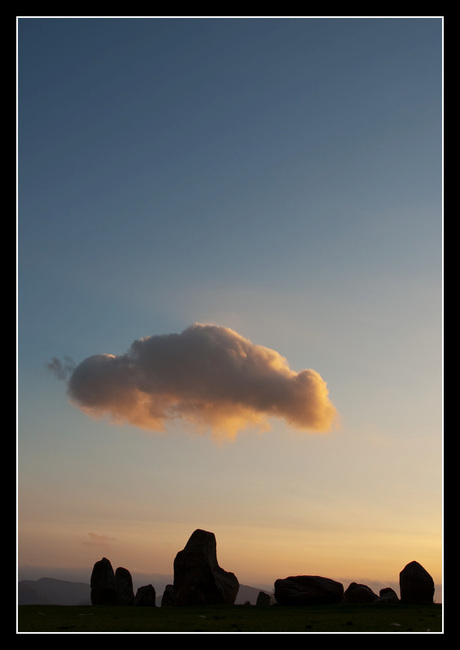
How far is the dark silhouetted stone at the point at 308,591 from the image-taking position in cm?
4288

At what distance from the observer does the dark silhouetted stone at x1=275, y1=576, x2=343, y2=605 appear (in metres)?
42.9

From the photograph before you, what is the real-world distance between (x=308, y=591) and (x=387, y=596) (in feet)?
28.1

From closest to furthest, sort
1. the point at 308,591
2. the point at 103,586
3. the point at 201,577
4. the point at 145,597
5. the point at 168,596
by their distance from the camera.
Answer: the point at 308,591 → the point at 201,577 → the point at 168,596 → the point at 103,586 → the point at 145,597

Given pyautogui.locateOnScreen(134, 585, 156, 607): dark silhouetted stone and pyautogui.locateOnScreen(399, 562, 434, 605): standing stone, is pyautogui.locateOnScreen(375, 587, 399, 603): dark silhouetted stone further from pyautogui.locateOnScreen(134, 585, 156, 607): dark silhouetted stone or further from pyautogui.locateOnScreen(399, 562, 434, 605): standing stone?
pyautogui.locateOnScreen(134, 585, 156, 607): dark silhouetted stone

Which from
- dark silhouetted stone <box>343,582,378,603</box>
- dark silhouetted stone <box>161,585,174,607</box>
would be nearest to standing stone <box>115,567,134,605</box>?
dark silhouetted stone <box>161,585,174,607</box>

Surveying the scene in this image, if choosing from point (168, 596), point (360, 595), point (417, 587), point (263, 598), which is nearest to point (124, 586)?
point (168, 596)

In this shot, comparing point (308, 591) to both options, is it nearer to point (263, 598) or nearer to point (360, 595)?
point (360, 595)

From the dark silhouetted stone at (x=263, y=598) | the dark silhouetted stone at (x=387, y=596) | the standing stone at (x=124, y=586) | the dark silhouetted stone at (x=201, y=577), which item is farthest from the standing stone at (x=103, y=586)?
the dark silhouetted stone at (x=387, y=596)

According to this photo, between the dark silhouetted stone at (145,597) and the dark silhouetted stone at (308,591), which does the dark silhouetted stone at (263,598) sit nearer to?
the dark silhouetted stone at (145,597)

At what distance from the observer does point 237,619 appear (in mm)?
31656
